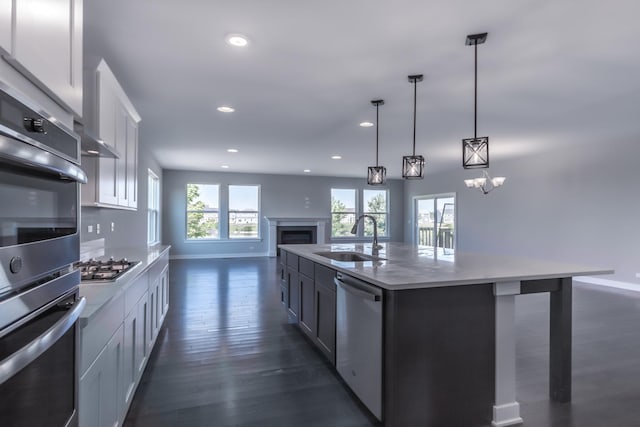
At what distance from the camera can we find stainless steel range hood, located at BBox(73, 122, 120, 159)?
69.4 inches

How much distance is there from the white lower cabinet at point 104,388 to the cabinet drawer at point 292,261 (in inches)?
75.3

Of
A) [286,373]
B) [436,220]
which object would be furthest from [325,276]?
[436,220]

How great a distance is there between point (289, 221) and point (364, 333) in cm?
802

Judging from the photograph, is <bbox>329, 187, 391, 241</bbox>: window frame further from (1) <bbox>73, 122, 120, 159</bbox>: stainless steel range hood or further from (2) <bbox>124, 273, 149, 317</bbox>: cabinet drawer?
(1) <bbox>73, 122, 120, 159</bbox>: stainless steel range hood

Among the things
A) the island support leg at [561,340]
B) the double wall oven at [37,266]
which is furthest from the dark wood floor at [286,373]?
the double wall oven at [37,266]

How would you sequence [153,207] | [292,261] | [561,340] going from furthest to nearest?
[153,207] < [292,261] < [561,340]

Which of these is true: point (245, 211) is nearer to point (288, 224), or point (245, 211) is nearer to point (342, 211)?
point (288, 224)

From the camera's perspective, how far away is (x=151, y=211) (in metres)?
7.20

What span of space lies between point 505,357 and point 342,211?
8839mm

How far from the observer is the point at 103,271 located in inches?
77.4

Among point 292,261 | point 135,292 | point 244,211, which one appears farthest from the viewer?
point 244,211

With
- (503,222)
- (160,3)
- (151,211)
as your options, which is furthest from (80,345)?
(503,222)

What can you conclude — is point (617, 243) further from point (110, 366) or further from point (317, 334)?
point (110, 366)

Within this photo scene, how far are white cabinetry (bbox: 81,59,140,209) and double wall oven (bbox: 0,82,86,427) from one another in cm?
142
